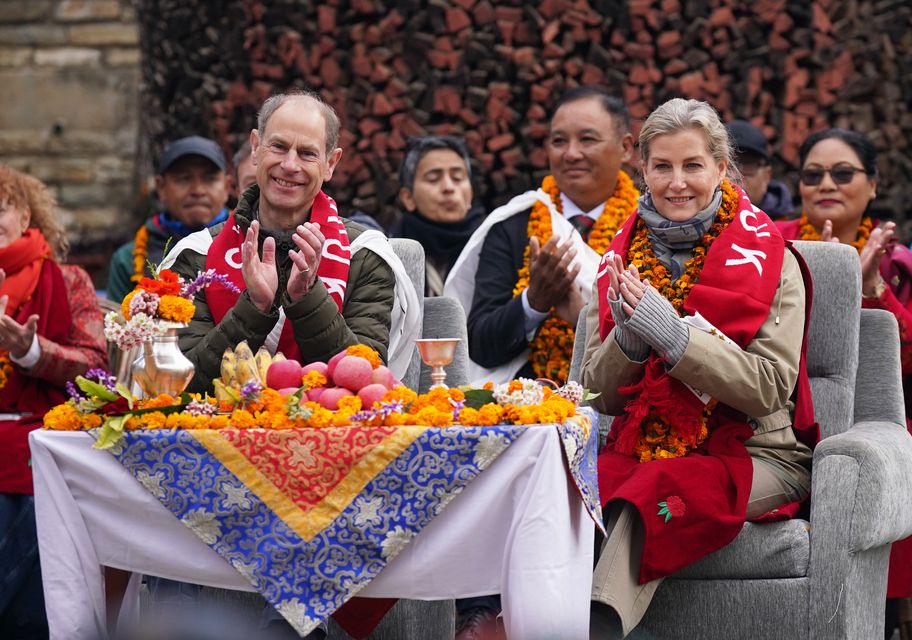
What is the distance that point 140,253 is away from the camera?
710 cm

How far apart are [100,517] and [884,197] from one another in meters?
5.88

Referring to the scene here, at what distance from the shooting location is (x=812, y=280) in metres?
4.81

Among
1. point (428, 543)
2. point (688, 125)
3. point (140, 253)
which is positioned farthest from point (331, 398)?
point (140, 253)

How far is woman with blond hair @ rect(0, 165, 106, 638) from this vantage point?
17.3ft

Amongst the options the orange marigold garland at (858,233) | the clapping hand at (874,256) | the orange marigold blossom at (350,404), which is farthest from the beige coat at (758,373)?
the orange marigold garland at (858,233)

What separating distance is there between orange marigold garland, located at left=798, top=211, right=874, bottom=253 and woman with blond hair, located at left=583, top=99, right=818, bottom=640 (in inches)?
51.6

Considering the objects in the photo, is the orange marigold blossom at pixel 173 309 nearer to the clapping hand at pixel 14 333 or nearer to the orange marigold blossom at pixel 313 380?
the orange marigold blossom at pixel 313 380

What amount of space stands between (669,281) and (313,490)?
5.31 feet

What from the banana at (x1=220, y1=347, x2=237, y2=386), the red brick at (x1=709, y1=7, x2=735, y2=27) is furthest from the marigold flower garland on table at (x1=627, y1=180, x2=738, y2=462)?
the red brick at (x1=709, y1=7, x2=735, y2=27)

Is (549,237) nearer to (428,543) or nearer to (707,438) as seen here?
(707,438)

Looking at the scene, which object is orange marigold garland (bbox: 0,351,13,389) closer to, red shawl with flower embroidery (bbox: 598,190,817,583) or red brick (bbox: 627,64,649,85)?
red shawl with flower embroidery (bbox: 598,190,817,583)

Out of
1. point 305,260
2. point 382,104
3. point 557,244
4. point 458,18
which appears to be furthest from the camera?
point 382,104

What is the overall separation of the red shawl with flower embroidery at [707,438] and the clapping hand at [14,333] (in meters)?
2.20

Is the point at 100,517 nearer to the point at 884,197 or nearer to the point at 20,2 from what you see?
the point at 884,197
